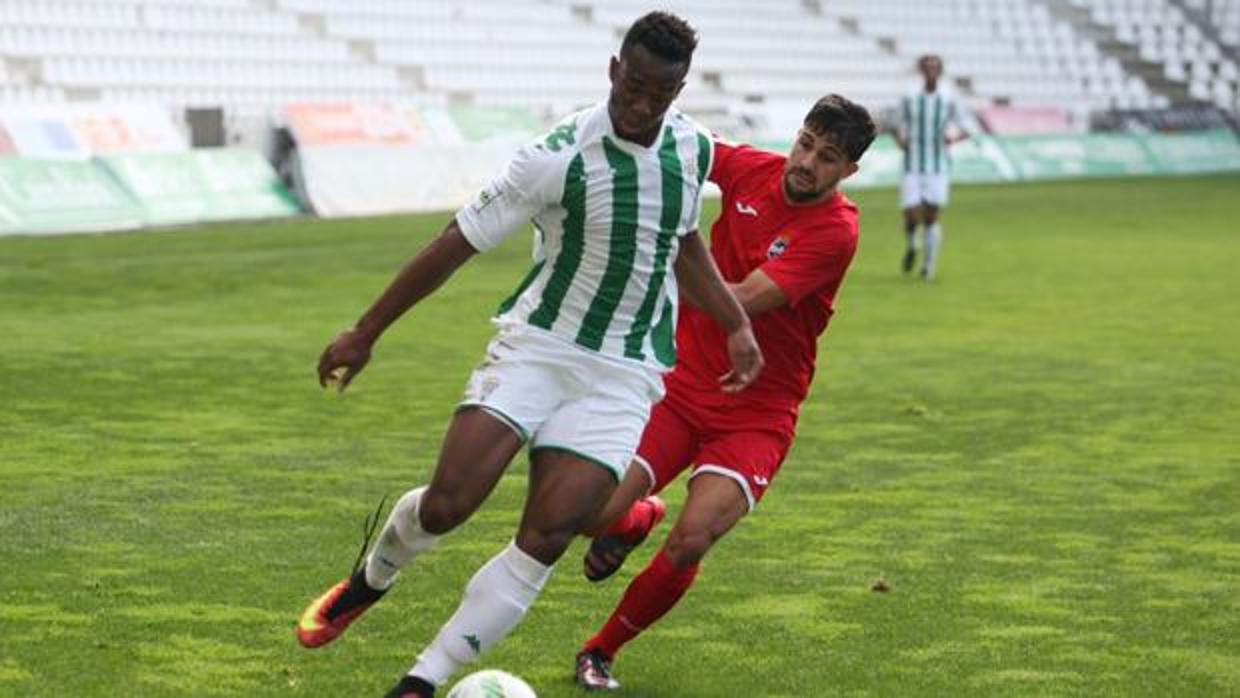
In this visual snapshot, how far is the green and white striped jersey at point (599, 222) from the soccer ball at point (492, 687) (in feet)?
2.86

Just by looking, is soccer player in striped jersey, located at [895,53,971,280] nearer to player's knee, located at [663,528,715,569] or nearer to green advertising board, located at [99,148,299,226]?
green advertising board, located at [99,148,299,226]

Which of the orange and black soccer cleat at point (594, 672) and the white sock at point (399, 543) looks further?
the orange and black soccer cleat at point (594, 672)

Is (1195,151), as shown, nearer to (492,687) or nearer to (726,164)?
(726,164)

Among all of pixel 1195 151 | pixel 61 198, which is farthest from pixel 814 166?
pixel 1195 151

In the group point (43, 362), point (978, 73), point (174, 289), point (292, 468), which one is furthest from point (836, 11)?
point (292, 468)

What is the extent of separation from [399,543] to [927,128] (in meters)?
16.9

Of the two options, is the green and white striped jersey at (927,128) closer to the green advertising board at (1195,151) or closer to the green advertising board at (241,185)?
the green advertising board at (241,185)

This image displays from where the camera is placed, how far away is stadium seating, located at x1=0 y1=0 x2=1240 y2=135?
30297mm

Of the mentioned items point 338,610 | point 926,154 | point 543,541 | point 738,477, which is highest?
point 543,541

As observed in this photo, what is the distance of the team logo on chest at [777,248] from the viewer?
6.91 m

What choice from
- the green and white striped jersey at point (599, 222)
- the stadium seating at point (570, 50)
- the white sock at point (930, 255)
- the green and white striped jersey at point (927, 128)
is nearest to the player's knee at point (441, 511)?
the green and white striped jersey at point (599, 222)

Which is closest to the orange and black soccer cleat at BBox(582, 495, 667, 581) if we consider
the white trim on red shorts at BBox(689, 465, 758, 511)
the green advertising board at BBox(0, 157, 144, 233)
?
the white trim on red shorts at BBox(689, 465, 758, 511)

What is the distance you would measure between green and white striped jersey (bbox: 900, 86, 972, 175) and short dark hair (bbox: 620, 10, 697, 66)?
1649cm

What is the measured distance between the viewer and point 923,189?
21781 mm
